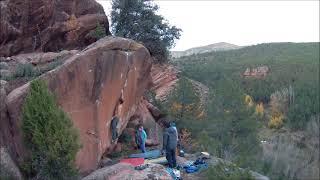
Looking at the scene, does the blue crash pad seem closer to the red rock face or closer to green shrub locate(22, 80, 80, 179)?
green shrub locate(22, 80, 80, 179)

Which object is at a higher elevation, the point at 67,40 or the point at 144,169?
the point at 67,40

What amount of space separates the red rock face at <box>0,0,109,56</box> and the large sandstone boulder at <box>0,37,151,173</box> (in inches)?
167

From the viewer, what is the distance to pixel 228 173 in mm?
13102

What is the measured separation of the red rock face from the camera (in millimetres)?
22062

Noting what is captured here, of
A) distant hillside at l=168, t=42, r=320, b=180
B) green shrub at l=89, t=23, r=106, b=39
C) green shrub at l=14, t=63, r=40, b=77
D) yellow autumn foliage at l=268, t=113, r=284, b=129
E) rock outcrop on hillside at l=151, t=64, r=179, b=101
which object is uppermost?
green shrub at l=89, t=23, r=106, b=39

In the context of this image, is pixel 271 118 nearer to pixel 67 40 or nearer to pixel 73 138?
pixel 67 40

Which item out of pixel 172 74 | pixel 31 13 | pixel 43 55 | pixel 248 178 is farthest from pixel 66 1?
pixel 248 178

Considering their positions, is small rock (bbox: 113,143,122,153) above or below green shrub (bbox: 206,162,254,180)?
below

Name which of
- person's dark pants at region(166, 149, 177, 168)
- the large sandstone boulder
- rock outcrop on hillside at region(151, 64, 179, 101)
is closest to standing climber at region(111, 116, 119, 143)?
the large sandstone boulder

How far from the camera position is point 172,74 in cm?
3150

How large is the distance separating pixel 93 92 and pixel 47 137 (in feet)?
13.5

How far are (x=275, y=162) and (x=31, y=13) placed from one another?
15.8m

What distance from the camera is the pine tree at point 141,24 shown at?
89.0 ft

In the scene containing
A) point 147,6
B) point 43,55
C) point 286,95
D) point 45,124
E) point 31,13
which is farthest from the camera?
point 286,95
